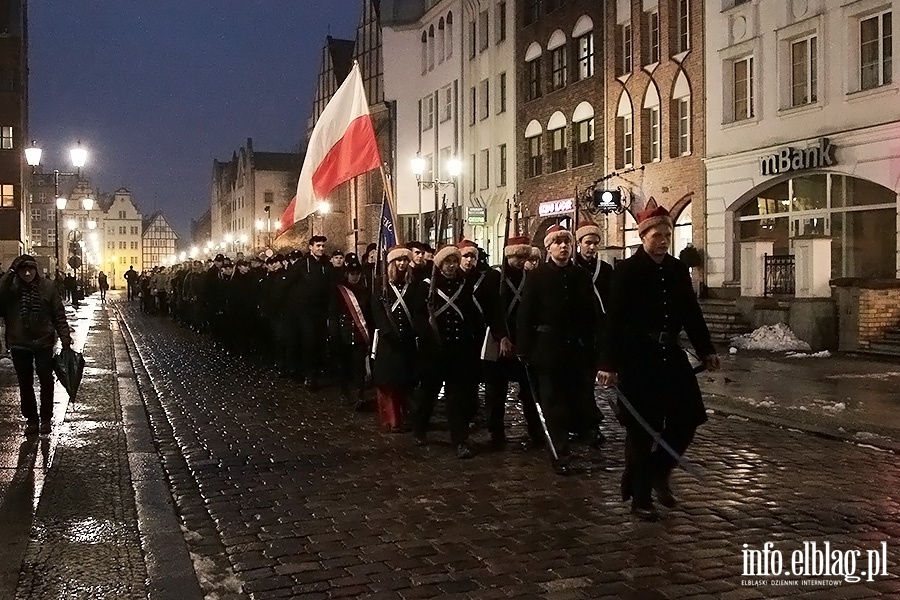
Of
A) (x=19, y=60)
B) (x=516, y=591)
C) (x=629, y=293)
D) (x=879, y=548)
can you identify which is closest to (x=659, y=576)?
(x=516, y=591)

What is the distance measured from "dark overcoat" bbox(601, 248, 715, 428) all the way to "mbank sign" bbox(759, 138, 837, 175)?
57.0 feet

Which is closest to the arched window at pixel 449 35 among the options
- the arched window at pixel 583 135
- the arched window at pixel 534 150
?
the arched window at pixel 534 150

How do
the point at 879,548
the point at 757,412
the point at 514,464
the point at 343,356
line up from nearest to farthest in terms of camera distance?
the point at 879,548, the point at 514,464, the point at 757,412, the point at 343,356

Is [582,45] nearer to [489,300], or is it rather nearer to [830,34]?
[830,34]

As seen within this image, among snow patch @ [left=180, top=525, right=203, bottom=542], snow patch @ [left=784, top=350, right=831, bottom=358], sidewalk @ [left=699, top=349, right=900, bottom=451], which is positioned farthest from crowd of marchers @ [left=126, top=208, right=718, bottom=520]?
snow patch @ [left=784, top=350, right=831, bottom=358]

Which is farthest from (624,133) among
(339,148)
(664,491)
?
(664,491)

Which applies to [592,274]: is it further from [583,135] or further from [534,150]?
[534,150]

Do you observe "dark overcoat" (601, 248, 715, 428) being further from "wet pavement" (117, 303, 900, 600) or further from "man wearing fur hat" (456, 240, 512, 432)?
"man wearing fur hat" (456, 240, 512, 432)

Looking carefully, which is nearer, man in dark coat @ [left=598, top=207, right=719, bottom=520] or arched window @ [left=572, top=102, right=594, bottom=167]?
man in dark coat @ [left=598, top=207, right=719, bottom=520]

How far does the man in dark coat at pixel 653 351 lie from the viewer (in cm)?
642

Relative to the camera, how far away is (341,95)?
13.4 metres

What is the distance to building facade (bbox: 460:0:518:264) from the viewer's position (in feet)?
126

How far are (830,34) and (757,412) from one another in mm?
13710

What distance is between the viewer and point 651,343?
645 cm
